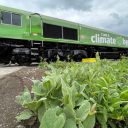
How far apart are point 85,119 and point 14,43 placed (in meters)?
15.5

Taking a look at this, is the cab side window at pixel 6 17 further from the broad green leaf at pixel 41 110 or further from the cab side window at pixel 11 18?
the broad green leaf at pixel 41 110

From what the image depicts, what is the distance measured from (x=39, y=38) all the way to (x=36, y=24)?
33.3 inches

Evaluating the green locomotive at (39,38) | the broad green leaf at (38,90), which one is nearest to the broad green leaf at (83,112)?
the broad green leaf at (38,90)

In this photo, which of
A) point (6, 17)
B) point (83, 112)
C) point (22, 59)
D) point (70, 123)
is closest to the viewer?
point (70, 123)

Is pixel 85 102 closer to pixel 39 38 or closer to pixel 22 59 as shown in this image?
pixel 22 59

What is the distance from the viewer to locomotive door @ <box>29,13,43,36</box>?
61.8ft

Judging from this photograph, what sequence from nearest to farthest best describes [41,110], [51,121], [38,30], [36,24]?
[51,121] < [41,110] < [36,24] < [38,30]

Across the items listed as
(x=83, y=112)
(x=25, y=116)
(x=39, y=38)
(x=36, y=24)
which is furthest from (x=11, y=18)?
(x=83, y=112)

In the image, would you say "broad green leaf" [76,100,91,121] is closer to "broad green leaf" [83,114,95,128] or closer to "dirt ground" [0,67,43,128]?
"broad green leaf" [83,114,95,128]

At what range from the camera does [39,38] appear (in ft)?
63.6

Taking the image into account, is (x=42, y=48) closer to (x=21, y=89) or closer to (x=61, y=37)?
(x=61, y=37)

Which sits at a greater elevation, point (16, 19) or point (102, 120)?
point (16, 19)

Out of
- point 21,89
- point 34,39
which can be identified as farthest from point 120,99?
point 34,39

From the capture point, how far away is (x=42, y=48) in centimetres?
1994
